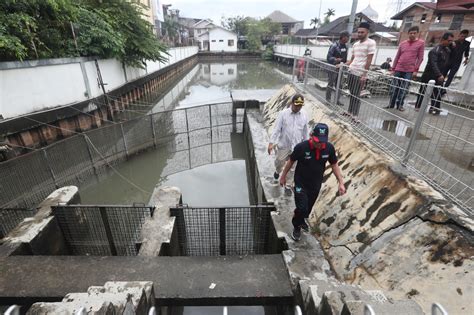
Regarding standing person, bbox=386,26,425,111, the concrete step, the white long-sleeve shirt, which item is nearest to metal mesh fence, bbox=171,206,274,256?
the white long-sleeve shirt

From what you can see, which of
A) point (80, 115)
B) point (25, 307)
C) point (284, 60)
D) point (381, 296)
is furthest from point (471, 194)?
point (284, 60)

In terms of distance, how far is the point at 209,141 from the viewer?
10.0 metres

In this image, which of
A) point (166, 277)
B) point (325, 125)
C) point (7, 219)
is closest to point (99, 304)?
point (166, 277)

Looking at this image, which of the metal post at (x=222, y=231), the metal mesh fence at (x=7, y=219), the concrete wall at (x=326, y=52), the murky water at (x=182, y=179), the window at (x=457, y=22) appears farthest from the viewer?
the window at (x=457, y=22)

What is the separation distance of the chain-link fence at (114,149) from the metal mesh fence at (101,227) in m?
2.18

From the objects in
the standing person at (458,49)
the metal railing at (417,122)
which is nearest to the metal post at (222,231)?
the metal railing at (417,122)

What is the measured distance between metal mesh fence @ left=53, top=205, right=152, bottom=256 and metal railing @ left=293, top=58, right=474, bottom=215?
4015 mm

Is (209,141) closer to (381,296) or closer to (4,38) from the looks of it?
(4,38)

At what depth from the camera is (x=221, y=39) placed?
51281 mm

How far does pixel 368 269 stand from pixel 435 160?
2.02 metres

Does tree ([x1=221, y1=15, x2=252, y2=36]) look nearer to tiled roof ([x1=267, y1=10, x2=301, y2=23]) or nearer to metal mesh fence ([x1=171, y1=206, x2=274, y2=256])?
tiled roof ([x1=267, y1=10, x2=301, y2=23])

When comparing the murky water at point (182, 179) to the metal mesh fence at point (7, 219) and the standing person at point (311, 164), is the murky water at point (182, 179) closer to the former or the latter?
the metal mesh fence at point (7, 219)

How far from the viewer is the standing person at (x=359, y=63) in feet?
16.4

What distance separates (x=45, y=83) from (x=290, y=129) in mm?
8107
